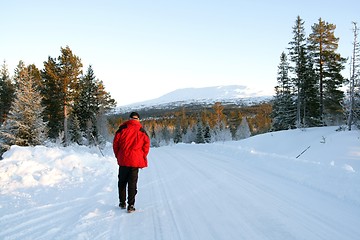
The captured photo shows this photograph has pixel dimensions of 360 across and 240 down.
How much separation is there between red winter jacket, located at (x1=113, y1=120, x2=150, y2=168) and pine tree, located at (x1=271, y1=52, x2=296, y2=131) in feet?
102

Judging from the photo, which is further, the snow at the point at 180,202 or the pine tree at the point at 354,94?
the pine tree at the point at 354,94

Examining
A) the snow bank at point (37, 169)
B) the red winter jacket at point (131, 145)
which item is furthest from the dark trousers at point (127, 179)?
the snow bank at point (37, 169)

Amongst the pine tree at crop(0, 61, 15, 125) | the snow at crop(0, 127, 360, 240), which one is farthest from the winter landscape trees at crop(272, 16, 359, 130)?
the pine tree at crop(0, 61, 15, 125)

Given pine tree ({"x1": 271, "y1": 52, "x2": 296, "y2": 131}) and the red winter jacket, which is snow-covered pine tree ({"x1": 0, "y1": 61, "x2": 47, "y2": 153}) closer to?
the red winter jacket

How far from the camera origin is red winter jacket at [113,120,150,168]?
19.6 ft

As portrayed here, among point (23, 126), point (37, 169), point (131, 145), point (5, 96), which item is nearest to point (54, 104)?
point (23, 126)

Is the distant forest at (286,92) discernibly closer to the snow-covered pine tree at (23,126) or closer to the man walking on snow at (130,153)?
the snow-covered pine tree at (23,126)

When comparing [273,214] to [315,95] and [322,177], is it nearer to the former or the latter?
[322,177]

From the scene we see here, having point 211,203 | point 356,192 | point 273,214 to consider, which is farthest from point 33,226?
point 356,192

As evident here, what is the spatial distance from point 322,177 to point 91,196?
255 inches

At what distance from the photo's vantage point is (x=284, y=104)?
121 ft

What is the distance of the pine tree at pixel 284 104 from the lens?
36.2 m

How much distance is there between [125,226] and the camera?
4.94 m

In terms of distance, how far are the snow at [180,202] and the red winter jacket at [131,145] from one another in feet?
3.31
